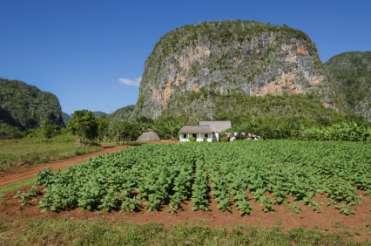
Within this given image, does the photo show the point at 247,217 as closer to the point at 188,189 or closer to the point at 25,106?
the point at 188,189

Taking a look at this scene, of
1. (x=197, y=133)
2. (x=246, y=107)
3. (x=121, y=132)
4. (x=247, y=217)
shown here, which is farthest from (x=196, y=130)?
(x=247, y=217)

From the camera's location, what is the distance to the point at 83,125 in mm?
52875

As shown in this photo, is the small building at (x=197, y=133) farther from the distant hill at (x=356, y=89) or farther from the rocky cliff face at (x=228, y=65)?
the distant hill at (x=356, y=89)

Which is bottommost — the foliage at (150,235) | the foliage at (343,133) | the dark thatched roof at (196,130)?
the foliage at (150,235)

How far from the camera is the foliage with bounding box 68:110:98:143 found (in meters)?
53.1

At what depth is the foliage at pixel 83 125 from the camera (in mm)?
53094

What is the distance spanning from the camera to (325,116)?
11012 centimetres

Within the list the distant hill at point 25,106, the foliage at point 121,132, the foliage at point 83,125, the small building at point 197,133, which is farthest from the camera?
the distant hill at point 25,106

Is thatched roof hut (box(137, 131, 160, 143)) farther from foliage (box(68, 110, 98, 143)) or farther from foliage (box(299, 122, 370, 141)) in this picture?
foliage (box(299, 122, 370, 141))

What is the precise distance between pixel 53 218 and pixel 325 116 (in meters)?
105

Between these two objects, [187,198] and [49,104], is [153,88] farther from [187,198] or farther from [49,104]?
[187,198]

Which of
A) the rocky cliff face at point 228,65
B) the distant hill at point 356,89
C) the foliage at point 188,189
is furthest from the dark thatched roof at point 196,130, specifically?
the distant hill at point 356,89

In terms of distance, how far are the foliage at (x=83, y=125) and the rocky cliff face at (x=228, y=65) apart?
66.3 metres

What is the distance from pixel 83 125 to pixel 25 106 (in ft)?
393
